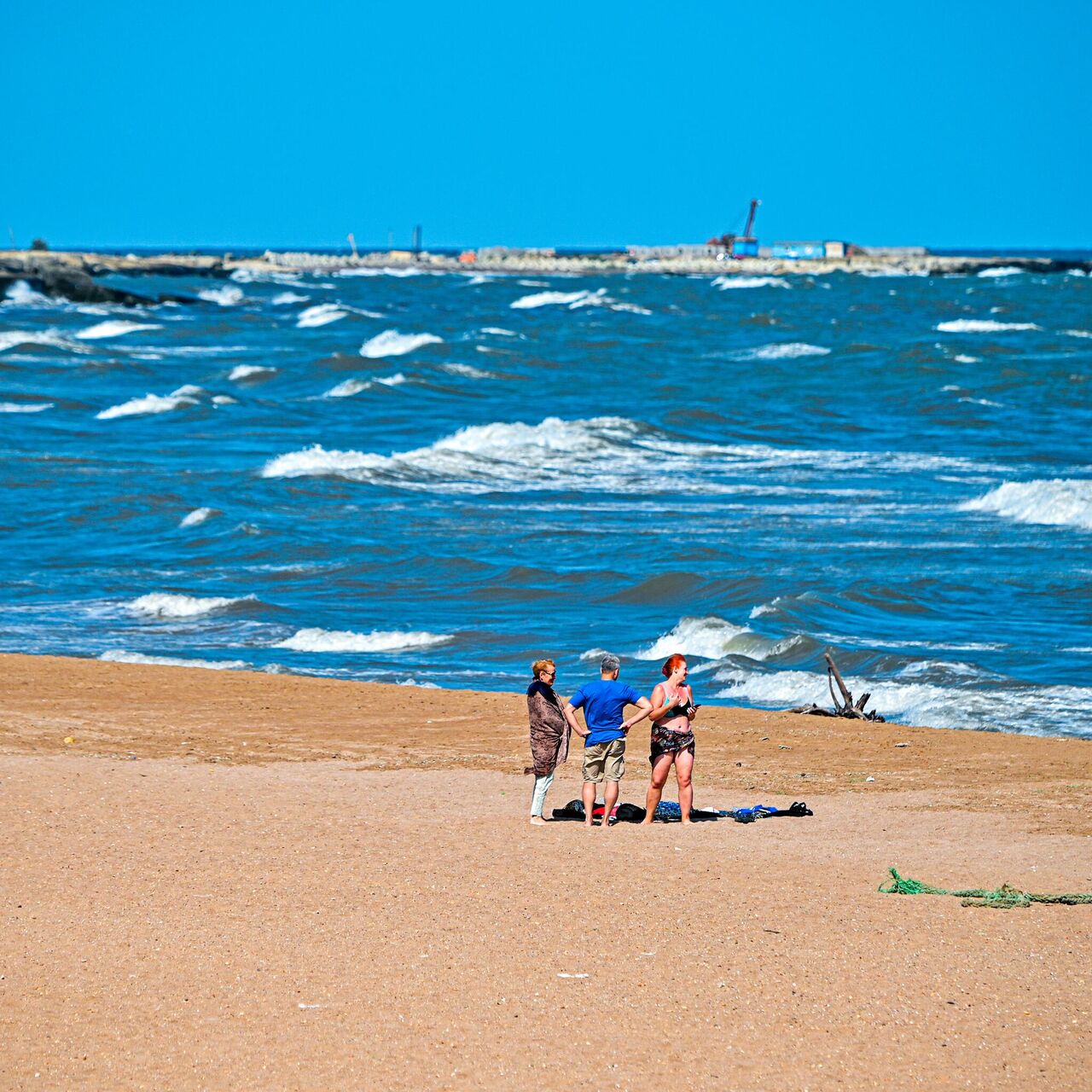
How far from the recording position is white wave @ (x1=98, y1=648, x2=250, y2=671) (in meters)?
16.2

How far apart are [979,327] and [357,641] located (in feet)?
174

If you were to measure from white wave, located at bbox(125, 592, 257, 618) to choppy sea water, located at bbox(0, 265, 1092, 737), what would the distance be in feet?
0.16

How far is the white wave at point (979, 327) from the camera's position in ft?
211

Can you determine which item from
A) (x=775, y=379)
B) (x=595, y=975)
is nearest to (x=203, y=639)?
(x=595, y=975)

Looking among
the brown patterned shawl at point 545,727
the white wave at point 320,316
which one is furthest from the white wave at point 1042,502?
the white wave at point 320,316

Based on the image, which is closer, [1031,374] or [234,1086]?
[234,1086]

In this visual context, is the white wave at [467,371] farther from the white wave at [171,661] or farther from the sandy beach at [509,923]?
the sandy beach at [509,923]

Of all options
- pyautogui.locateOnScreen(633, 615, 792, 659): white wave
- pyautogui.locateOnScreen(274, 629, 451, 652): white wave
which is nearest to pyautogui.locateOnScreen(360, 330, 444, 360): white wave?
pyautogui.locateOnScreen(274, 629, 451, 652): white wave

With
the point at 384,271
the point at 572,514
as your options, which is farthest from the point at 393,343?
the point at 384,271

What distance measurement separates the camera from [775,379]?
4684 cm

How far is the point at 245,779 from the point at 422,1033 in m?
4.91

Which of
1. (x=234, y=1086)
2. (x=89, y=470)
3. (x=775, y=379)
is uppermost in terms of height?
(x=775, y=379)

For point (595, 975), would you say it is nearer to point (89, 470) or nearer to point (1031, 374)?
point (89, 470)

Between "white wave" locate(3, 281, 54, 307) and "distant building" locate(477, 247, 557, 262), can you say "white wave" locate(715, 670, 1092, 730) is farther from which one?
"distant building" locate(477, 247, 557, 262)
